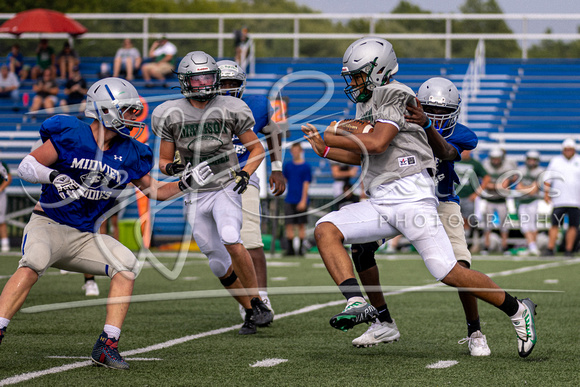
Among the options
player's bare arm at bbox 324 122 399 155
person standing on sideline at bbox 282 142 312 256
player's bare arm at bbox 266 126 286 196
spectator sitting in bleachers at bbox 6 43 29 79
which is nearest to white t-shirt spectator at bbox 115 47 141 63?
spectator sitting in bleachers at bbox 6 43 29 79

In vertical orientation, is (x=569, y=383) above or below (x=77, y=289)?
above

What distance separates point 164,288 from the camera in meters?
8.73

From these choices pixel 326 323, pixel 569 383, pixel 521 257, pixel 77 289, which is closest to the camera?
pixel 569 383

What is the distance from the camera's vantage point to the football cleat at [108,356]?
4.38 m

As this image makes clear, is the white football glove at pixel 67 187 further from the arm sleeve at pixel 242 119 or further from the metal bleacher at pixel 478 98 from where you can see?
the metal bleacher at pixel 478 98

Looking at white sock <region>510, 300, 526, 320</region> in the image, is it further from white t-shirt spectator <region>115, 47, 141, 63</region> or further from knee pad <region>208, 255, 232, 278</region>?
white t-shirt spectator <region>115, 47, 141, 63</region>

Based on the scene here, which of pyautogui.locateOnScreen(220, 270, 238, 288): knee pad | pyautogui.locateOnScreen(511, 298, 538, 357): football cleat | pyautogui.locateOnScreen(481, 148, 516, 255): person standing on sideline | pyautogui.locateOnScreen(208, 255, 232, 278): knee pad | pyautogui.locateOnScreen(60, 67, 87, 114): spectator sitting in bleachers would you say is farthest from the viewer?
pyautogui.locateOnScreen(60, 67, 87, 114): spectator sitting in bleachers

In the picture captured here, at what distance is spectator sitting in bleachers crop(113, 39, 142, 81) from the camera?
1906 centimetres

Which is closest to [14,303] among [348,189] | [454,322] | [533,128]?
[454,322]

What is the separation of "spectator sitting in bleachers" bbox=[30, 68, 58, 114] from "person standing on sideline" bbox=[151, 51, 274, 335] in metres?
13.9

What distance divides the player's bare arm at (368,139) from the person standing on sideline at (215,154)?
41.9 inches

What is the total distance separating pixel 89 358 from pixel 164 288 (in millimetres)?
4016

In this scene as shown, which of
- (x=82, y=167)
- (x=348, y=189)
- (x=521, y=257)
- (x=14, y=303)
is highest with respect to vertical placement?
(x=82, y=167)

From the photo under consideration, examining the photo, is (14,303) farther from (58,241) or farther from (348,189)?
(348,189)
